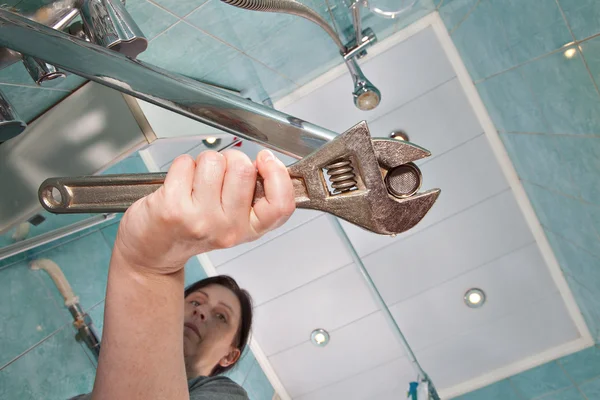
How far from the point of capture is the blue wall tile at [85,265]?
1.15m

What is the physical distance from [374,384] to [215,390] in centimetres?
158

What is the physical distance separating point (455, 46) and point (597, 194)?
32.2 inches

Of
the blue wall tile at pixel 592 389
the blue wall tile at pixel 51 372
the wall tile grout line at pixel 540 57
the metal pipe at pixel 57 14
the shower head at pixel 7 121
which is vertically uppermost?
the metal pipe at pixel 57 14

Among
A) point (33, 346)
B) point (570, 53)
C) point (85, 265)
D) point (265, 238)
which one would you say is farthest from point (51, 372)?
point (570, 53)

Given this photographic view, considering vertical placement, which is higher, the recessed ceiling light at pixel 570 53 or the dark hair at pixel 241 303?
the recessed ceiling light at pixel 570 53

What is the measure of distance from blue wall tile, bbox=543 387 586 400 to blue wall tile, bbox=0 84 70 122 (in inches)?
98.3

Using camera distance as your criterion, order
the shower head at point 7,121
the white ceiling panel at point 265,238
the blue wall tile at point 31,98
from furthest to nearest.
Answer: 1. the white ceiling panel at point 265,238
2. the blue wall tile at point 31,98
3. the shower head at point 7,121

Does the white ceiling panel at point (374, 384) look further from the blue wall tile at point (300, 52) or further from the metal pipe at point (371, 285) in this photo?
the blue wall tile at point (300, 52)

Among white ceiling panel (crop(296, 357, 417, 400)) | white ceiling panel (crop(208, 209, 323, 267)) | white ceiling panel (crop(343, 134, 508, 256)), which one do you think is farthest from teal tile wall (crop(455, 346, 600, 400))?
white ceiling panel (crop(208, 209, 323, 267))

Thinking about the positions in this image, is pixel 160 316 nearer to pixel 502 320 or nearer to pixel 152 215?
pixel 152 215

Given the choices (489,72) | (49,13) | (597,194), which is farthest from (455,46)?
(49,13)

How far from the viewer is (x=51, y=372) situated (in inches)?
39.4

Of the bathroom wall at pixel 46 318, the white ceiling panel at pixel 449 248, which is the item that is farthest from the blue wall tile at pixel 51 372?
the white ceiling panel at pixel 449 248

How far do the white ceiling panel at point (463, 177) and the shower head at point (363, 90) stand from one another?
0.61 m
